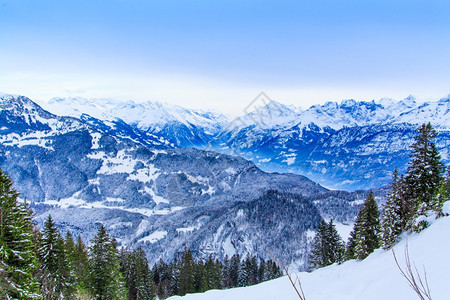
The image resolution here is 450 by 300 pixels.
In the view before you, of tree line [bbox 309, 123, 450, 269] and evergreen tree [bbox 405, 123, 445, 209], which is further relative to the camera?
evergreen tree [bbox 405, 123, 445, 209]

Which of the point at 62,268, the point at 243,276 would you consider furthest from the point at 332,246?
the point at 62,268

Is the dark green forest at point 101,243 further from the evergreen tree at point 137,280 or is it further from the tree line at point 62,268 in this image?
the evergreen tree at point 137,280

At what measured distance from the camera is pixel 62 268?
2462 centimetres

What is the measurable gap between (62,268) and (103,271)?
4.38 metres

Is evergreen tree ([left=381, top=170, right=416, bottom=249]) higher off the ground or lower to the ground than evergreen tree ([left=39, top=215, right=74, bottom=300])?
higher

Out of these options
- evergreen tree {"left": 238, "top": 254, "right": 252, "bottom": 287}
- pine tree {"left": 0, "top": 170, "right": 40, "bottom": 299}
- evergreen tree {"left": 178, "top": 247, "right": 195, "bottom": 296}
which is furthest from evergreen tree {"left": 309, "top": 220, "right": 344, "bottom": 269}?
pine tree {"left": 0, "top": 170, "right": 40, "bottom": 299}

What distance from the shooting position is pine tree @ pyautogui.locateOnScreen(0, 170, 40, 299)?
14750 millimetres

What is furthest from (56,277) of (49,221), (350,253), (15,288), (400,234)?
(350,253)

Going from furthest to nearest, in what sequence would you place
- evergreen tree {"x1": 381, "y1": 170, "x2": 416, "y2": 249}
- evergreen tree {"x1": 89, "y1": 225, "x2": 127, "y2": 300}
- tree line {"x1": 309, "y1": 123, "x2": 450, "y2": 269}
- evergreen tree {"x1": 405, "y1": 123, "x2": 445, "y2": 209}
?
evergreen tree {"x1": 89, "y1": 225, "x2": 127, "y2": 300} → evergreen tree {"x1": 405, "y1": 123, "x2": 445, "y2": 209} → evergreen tree {"x1": 381, "y1": 170, "x2": 416, "y2": 249} → tree line {"x1": 309, "y1": 123, "x2": 450, "y2": 269}

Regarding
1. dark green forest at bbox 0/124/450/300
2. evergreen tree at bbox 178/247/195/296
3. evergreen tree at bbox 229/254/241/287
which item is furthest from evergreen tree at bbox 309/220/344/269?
evergreen tree at bbox 229/254/241/287

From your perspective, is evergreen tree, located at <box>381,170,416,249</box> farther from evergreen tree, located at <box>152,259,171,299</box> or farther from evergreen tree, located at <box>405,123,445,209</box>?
evergreen tree, located at <box>152,259,171,299</box>

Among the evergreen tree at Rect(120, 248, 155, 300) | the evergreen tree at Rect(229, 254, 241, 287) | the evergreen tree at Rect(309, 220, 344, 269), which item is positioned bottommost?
the evergreen tree at Rect(229, 254, 241, 287)

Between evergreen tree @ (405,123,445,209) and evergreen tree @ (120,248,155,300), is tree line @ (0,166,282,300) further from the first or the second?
evergreen tree @ (405,123,445,209)

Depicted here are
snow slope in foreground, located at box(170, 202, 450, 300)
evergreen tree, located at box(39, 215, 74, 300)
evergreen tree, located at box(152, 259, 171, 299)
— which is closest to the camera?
snow slope in foreground, located at box(170, 202, 450, 300)
